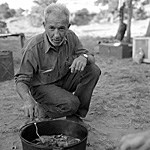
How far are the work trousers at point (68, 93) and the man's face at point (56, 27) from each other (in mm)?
477

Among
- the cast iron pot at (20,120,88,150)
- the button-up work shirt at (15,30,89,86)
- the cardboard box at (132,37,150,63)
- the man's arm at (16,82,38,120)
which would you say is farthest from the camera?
the cardboard box at (132,37,150,63)

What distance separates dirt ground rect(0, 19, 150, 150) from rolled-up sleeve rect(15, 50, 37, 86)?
2.25ft

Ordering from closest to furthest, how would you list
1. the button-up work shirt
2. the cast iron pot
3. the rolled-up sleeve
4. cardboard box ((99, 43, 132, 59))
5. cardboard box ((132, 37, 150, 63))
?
the cast iron pot
the rolled-up sleeve
the button-up work shirt
cardboard box ((132, 37, 150, 63))
cardboard box ((99, 43, 132, 59))

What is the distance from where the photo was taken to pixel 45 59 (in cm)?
286

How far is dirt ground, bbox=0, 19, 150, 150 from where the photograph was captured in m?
2.97

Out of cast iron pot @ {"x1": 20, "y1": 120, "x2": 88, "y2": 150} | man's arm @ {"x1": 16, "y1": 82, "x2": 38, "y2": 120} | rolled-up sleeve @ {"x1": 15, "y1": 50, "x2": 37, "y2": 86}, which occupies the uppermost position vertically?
rolled-up sleeve @ {"x1": 15, "y1": 50, "x2": 37, "y2": 86}

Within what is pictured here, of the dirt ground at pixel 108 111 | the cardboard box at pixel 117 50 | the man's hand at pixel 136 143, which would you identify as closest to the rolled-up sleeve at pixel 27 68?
the dirt ground at pixel 108 111

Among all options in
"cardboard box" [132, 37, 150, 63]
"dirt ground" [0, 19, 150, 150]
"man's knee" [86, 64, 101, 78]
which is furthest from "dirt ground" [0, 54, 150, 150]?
"cardboard box" [132, 37, 150, 63]

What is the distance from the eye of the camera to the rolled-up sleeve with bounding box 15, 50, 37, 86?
2632 mm

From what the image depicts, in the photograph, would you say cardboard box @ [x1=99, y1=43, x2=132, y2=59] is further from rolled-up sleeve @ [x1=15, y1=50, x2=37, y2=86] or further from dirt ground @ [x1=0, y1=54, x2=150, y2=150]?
rolled-up sleeve @ [x1=15, y1=50, x2=37, y2=86]

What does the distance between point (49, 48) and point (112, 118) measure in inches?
50.0

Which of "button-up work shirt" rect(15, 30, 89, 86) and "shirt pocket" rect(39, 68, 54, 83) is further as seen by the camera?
"shirt pocket" rect(39, 68, 54, 83)

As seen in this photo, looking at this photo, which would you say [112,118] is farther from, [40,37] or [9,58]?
[9,58]

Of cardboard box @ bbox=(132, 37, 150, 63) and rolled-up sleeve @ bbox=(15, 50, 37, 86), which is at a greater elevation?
rolled-up sleeve @ bbox=(15, 50, 37, 86)
